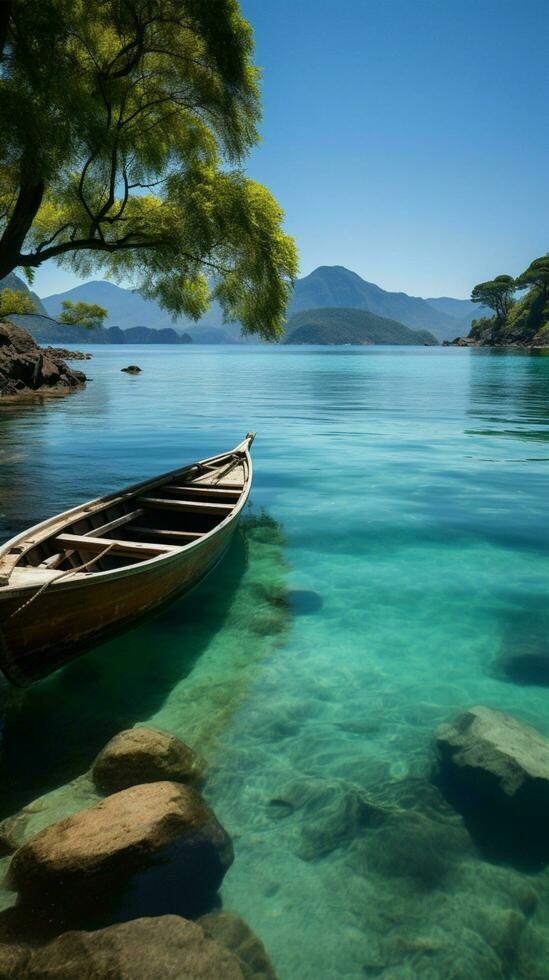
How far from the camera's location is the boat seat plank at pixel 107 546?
27.9ft

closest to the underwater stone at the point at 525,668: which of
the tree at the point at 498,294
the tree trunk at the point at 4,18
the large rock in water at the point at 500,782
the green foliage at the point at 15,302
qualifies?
the large rock in water at the point at 500,782

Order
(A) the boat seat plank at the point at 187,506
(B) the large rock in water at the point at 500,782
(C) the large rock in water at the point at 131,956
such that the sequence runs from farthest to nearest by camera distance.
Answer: (A) the boat seat plank at the point at 187,506 → (B) the large rock in water at the point at 500,782 → (C) the large rock in water at the point at 131,956

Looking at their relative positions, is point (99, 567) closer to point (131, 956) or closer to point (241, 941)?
point (241, 941)

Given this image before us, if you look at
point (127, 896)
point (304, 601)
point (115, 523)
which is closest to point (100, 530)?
point (115, 523)

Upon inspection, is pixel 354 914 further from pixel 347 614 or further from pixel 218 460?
pixel 218 460

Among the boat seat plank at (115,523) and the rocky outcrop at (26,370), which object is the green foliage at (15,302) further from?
the boat seat plank at (115,523)

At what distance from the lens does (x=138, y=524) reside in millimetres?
11570

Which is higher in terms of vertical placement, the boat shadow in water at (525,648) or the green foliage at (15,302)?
the green foliage at (15,302)

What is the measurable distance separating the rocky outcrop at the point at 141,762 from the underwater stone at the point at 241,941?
143 cm

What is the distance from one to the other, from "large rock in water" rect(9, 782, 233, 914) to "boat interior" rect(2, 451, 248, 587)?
2488mm

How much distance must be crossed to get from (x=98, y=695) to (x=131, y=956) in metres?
3.86

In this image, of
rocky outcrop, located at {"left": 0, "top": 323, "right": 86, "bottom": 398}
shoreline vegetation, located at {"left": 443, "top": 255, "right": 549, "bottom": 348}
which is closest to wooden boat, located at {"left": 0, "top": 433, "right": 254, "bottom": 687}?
rocky outcrop, located at {"left": 0, "top": 323, "right": 86, "bottom": 398}

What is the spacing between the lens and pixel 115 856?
4.54 meters

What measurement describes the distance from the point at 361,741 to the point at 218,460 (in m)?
9.81
